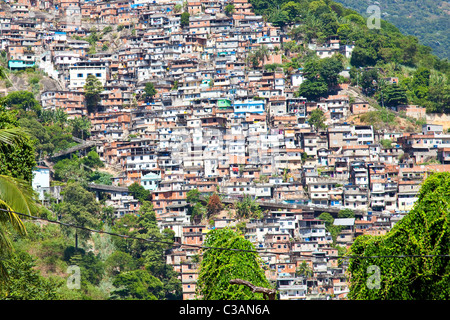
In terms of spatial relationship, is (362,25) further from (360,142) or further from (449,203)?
(449,203)

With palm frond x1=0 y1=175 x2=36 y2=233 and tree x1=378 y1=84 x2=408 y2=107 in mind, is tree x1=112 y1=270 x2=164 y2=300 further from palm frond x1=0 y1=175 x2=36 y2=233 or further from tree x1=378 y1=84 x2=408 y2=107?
palm frond x1=0 y1=175 x2=36 y2=233

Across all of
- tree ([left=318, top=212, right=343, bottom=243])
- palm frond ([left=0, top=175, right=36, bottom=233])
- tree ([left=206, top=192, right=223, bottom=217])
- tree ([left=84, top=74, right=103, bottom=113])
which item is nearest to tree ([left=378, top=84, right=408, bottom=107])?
tree ([left=318, top=212, right=343, bottom=243])

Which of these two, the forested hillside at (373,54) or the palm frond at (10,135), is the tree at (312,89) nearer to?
the forested hillside at (373,54)

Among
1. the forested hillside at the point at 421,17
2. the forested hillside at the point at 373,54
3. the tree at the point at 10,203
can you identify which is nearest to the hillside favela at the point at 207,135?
the forested hillside at the point at 373,54

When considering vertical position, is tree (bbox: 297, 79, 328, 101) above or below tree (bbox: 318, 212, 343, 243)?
above

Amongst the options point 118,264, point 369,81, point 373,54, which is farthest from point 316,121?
point 118,264

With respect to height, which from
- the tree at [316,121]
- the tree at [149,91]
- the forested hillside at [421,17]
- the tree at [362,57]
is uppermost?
the forested hillside at [421,17]
